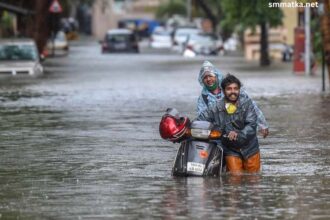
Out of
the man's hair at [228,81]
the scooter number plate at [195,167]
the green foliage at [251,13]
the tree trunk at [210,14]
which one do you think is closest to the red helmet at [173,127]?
the scooter number plate at [195,167]

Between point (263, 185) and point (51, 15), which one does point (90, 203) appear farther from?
point (51, 15)

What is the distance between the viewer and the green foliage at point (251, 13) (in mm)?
50312

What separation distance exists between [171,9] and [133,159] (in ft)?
367

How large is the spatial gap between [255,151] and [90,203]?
2947mm

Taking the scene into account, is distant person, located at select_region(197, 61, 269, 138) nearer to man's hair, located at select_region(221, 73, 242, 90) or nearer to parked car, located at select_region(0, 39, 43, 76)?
man's hair, located at select_region(221, 73, 242, 90)

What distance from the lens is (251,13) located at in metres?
50.7

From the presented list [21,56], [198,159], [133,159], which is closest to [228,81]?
[198,159]

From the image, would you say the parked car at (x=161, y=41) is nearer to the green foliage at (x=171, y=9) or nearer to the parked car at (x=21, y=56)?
the green foliage at (x=171, y=9)

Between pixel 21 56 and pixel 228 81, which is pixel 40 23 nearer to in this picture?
pixel 21 56

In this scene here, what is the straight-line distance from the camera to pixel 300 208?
459 inches

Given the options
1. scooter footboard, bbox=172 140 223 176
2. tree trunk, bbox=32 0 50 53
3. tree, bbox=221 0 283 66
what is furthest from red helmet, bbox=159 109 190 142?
tree trunk, bbox=32 0 50 53

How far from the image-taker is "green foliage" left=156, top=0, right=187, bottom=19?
127m

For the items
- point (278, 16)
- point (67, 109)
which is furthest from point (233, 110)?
point (278, 16)

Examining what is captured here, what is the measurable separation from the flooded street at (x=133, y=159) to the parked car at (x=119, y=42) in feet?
119
